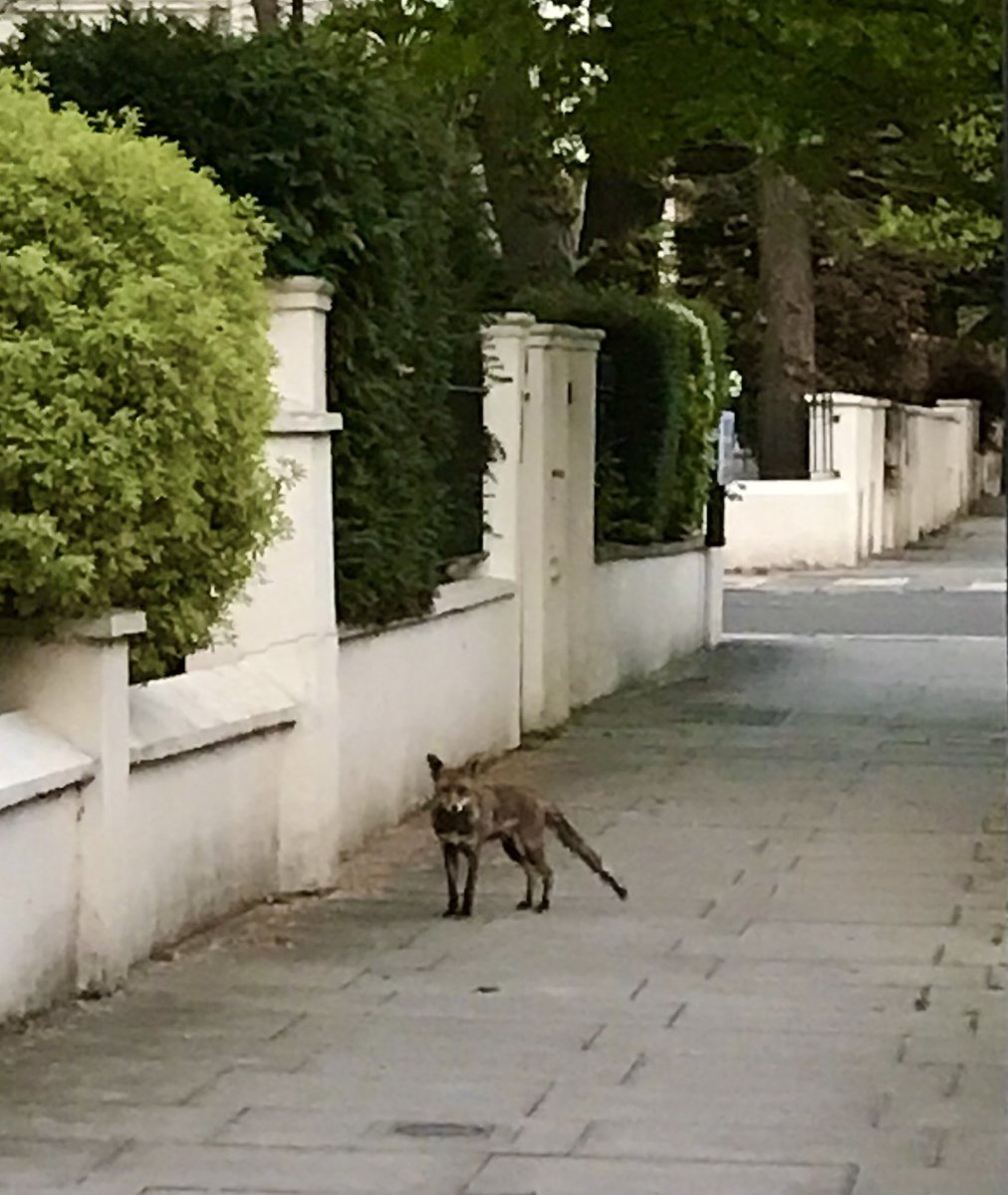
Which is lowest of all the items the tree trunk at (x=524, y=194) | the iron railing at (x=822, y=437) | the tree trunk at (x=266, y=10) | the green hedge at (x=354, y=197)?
the iron railing at (x=822, y=437)

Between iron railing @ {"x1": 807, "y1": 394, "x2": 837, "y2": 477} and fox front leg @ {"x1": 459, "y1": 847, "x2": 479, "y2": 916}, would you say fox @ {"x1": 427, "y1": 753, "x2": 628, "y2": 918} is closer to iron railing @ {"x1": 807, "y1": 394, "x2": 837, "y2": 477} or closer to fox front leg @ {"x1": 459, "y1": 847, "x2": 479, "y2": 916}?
fox front leg @ {"x1": 459, "y1": 847, "x2": 479, "y2": 916}

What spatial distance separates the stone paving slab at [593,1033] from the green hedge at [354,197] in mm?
1371

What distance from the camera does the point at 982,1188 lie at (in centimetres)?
587

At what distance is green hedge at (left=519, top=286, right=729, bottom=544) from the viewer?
57.1 feet

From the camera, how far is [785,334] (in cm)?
3381

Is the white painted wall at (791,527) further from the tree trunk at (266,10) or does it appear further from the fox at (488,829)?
the fox at (488,829)

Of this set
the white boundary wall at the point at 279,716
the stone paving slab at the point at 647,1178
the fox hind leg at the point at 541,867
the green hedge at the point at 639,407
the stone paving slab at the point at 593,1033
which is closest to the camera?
the stone paving slab at the point at 647,1178

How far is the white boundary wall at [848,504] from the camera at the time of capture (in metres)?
31.0

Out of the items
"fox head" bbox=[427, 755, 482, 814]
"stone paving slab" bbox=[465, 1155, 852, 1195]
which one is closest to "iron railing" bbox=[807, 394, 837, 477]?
"fox head" bbox=[427, 755, 482, 814]

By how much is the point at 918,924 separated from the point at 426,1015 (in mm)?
2209

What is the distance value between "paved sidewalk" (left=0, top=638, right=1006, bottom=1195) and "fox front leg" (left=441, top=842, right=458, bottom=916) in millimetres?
70

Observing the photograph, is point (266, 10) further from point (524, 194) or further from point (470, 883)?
point (470, 883)

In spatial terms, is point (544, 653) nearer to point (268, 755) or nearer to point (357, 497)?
point (357, 497)

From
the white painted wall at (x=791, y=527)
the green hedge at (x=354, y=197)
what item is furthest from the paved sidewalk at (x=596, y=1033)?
the white painted wall at (x=791, y=527)
